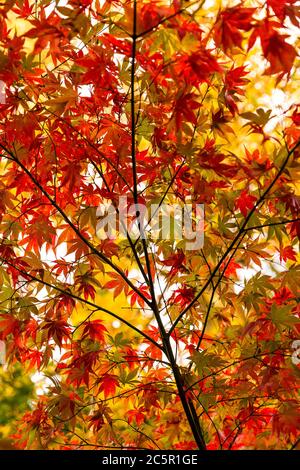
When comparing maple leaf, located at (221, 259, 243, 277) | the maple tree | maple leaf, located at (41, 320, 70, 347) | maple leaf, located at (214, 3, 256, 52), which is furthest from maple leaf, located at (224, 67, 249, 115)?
maple leaf, located at (41, 320, 70, 347)

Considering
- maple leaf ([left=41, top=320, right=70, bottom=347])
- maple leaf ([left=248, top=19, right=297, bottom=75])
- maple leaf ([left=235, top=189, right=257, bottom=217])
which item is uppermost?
maple leaf ([left=235, top=189, right=257, bottom=217])

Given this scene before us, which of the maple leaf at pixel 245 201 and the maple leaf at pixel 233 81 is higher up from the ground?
the maple leaf at pixel 233 81

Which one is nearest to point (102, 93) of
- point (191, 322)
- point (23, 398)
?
point (191, 322)

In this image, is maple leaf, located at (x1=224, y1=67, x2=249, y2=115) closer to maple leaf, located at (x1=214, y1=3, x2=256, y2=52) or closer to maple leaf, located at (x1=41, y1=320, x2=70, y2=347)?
maple leaf, located at (x1=214, y1=3, x2=256, y2=52)

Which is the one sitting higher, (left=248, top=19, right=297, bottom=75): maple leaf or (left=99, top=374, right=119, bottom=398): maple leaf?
(left=248, top=19, right=297, bottom=75): maple leaf

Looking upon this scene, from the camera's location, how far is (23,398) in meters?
6.86

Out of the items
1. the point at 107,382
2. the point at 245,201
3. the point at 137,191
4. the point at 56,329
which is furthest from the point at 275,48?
the point at 107,382

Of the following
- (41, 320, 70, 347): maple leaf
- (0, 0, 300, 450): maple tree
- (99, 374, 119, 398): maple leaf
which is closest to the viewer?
(0, 0, 300, 450): maple tree

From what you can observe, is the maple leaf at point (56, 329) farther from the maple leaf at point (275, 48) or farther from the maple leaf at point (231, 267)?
the maple leaf at point (275, 48)

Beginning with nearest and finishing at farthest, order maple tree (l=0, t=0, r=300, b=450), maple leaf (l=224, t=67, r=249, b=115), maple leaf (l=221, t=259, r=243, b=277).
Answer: maple tree (l=0, t=0, r=300, b=450) → maple leaf (l=224, t=67, r=249, b=115) → maple leaf (l=221, t=259, r=243, b=277)

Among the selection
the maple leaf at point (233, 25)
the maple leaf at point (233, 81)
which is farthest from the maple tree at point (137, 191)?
the maple leaf at point (233, 25)

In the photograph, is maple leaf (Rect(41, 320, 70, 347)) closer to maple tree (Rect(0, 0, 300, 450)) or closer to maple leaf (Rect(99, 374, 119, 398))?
maple tree (Rect(0, 0, 300, 450))

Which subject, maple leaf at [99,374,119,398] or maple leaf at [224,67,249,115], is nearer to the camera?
maple leaf at [224,67,249,115]
